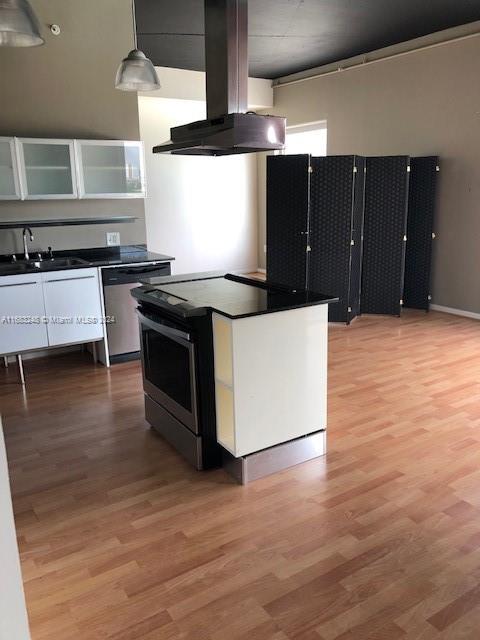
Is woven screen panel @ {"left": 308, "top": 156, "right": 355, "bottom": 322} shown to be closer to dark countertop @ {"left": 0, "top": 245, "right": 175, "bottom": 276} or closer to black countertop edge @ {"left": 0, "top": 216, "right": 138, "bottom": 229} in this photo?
dark countertop @ {"left": 0, "top": 245, "right": 175, "bottom": 276}

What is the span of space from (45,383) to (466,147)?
15.1ft

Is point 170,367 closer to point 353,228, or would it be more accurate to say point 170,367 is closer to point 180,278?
point 180,278

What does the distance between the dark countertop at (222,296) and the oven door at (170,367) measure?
131 mm

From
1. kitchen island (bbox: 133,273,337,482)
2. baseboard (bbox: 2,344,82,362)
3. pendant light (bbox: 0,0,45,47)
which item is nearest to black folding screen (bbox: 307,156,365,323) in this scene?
baseboard (bbox: 2,344,82,362)

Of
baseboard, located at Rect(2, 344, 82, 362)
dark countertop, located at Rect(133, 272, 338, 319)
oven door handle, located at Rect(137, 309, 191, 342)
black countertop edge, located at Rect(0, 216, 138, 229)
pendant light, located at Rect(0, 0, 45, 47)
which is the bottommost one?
baseboard, located at Rect(2, 344, 82, 362)

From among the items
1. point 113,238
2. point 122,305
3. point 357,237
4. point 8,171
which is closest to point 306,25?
point 357,237

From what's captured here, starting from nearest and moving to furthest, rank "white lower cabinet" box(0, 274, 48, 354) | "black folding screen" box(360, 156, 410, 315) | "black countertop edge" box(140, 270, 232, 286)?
1. "black countertop edge" box(140, 270, 232, 286)
2. "white lower cabinet" box(0, 274, 48, 354)
3. "black folding screen" box(360, 156, 410, 315)

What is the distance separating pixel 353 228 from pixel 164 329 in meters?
3.07

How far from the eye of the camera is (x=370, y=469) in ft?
8.87

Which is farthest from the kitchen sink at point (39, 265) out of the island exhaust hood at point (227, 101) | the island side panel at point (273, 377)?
the island side panel at point (273, 377)

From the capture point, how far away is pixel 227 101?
270cm

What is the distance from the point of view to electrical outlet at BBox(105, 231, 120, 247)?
4.80m

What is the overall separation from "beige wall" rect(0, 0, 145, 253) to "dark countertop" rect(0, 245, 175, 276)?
85 millimetres

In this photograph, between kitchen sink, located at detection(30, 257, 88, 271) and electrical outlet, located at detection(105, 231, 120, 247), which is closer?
kitchen sink, located at detection(30, 257, 88, 271)
